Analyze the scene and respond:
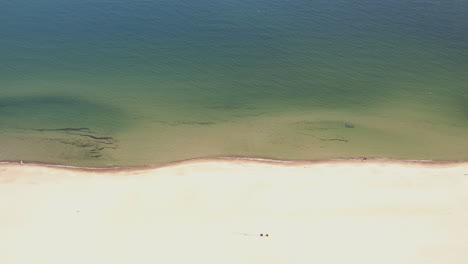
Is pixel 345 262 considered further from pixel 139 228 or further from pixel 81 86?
pixel 81 86

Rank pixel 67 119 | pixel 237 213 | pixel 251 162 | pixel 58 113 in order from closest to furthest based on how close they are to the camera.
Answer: pixel 237 213
pixel 251 162
pixel 67 119
pixel 58 113

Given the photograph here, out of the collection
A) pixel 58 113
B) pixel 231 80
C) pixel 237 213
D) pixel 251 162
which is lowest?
pixel 237 213

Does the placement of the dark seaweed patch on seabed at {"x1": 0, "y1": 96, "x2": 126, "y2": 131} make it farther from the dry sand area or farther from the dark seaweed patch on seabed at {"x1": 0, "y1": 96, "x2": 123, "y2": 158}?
the dry sand area

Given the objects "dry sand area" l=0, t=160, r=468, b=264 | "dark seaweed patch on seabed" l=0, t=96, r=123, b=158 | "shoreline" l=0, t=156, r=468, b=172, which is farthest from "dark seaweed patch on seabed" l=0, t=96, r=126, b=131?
"dry sand area" l=0, t=160, r=468, b=264

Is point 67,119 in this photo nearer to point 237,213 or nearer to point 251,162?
point 251,162

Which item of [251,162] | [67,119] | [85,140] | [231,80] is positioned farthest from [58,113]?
[251,162]

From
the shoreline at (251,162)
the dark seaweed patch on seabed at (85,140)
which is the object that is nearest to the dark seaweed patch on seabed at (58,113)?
the dark seaweed patch on seabed at (85,140)

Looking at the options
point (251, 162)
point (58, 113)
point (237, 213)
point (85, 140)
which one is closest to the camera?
point (237, 213)
